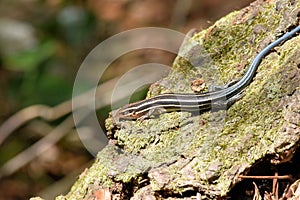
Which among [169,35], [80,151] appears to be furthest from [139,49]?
[80,151]

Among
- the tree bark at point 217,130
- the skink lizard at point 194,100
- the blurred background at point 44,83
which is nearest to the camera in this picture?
the tree bark at point 217,130

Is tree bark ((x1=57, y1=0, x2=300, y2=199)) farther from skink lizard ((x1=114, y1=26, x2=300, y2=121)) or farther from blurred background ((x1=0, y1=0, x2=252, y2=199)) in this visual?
blurred background ((x1=0, y1=0, x2=252, y2=199))

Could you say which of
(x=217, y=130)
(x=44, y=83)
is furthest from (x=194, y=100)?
(x=44, y=83)

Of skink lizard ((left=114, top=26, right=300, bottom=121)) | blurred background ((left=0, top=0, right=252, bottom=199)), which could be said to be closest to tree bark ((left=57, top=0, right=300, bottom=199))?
skink lizard ((left=114, top=26, right=300, bottom=121))

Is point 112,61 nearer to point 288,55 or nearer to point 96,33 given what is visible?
point 96,33

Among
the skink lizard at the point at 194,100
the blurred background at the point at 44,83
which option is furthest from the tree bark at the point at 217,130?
the blurred background at the point at 44,83

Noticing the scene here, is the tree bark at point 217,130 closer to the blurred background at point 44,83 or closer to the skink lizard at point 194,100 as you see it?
the skink lizard at point 194,100
